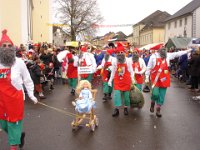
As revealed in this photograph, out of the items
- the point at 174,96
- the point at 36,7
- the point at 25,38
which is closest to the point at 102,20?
the point at 36,7

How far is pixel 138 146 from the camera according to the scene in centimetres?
640

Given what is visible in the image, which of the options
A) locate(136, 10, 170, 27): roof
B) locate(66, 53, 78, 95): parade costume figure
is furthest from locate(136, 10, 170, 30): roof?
locate(66, 53, 78, 95): parade costume figure

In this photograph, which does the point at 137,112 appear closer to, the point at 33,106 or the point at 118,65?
the point at 118,65

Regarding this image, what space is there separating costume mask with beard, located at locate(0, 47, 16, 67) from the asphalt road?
1626mm

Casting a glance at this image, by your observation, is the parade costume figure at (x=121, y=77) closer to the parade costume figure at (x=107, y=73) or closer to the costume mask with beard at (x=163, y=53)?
the costume mask with beard at (x=163, y=53)

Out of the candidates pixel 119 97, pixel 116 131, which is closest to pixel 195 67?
pixel 119 97

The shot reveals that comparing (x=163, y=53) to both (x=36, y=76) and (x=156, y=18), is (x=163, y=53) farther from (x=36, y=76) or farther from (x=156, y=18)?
(x=156, y=18)

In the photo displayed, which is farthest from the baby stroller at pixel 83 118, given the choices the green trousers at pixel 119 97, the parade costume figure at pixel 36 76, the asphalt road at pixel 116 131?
the parade costume figure at pixel 36 76

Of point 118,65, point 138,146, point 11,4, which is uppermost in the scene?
point 11,4

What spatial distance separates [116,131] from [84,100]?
0.93 meters

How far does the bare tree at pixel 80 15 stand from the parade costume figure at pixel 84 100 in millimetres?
46620

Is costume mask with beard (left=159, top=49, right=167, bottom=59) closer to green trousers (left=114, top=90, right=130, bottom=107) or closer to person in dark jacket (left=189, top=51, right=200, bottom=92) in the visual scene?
green trousers (left=114, top=90, right=130, bottom=107)

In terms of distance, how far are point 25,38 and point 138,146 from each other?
1025 inches

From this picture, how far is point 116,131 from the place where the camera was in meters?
7.46
